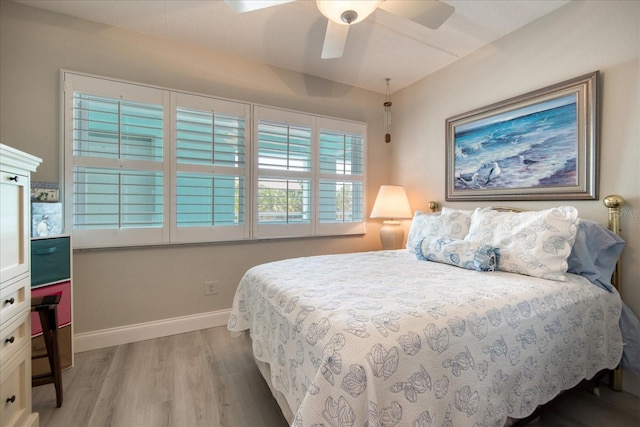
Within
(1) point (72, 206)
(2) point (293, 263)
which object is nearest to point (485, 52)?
(2) point (293, 263)

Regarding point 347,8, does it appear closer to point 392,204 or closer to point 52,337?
point 392,204

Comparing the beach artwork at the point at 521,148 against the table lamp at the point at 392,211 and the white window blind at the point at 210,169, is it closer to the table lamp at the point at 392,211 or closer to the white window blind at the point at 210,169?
the table lamp at the point at 392,211

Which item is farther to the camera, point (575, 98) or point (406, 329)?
point (575, 98)

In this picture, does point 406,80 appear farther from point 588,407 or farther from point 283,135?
point 588,407

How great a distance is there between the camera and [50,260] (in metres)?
1.85

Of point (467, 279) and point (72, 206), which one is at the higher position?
point (72, 206)

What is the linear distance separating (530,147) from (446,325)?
188 centimetres

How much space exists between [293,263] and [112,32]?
2.38 meters

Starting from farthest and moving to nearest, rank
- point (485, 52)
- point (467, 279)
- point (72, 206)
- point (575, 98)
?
point (485, 52) → point (72, 206) → point (575, 98) → point (467, 279)

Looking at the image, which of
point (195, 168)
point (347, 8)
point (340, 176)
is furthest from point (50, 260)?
point (340, 176)

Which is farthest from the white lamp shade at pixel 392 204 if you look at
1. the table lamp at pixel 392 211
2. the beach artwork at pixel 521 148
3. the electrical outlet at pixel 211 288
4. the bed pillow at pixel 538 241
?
the electrical outlet at pixel 211 288

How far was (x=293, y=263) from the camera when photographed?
197cm

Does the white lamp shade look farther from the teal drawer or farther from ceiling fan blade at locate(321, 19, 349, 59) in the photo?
the teal drawer

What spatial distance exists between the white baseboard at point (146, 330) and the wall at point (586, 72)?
2.60 metres
